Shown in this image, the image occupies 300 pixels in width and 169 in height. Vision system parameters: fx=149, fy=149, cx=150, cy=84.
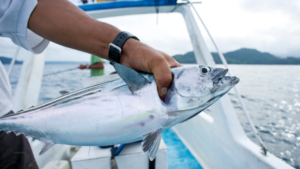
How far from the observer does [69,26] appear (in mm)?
→ 860

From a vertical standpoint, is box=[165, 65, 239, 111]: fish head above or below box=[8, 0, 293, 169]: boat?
above

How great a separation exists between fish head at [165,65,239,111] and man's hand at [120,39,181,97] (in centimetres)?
7

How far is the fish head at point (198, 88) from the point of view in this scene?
2.67ft

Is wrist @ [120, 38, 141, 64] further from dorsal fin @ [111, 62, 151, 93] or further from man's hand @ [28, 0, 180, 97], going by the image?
dorsal fin @ [111, 62, 151, 93]

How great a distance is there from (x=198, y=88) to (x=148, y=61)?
319 mm

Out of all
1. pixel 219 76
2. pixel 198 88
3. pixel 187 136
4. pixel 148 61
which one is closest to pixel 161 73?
pixel 148 61

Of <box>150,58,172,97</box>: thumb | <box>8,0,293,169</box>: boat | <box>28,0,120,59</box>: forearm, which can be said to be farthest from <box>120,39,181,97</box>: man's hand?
<box>8,0,293,169</box>: boat

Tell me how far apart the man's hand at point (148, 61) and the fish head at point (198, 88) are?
2.6 inches

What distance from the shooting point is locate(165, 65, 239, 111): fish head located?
32.1 inches

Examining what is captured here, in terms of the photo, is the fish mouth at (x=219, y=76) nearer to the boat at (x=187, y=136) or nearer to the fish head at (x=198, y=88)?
the fish head at (x=198, y=88)

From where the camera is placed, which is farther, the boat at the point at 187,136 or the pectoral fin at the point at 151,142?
the boat at the point at 187,136

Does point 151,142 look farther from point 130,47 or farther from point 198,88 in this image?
point 130,47

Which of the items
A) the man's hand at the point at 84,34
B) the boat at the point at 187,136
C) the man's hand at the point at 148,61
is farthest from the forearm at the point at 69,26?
the boat at the point at 187,136

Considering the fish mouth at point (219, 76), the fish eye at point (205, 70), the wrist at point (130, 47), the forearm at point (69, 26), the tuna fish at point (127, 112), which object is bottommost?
the tuna fish at point (127, 112)
